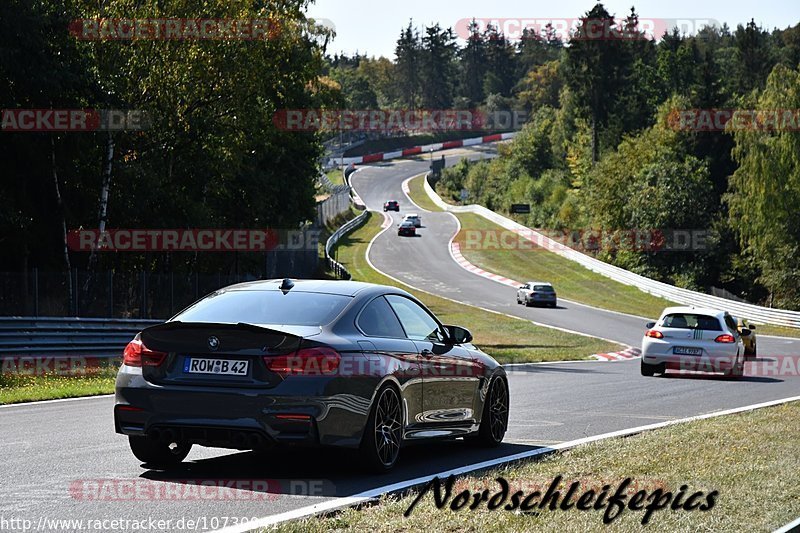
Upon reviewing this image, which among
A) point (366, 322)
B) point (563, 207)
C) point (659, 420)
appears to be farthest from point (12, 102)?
point (563, 207)

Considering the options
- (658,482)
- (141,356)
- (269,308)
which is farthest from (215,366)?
(658,482)

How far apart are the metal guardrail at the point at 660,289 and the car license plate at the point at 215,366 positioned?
2054 inches

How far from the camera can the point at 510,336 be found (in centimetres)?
4556

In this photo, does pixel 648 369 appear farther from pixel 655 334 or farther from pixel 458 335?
pixel 458 335

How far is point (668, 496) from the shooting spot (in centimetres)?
800

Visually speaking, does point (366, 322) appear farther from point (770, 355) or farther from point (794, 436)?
point (770, 355)

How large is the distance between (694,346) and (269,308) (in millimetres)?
16494

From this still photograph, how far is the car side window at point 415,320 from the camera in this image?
10.2 metres

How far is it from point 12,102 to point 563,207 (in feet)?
261

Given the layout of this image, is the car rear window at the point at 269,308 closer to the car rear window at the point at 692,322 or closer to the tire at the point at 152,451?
the tire at the point at 152,451

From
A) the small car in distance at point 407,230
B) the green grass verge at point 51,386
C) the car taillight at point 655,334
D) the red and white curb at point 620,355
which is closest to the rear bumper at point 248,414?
the green grass verge at point 51,386

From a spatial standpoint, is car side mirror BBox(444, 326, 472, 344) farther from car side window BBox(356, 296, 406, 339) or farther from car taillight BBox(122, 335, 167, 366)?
car taillight BBox(122, 335, 167, 366)

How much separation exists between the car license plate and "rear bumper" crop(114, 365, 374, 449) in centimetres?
13

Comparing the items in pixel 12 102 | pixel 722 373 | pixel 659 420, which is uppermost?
pixel 12 102
